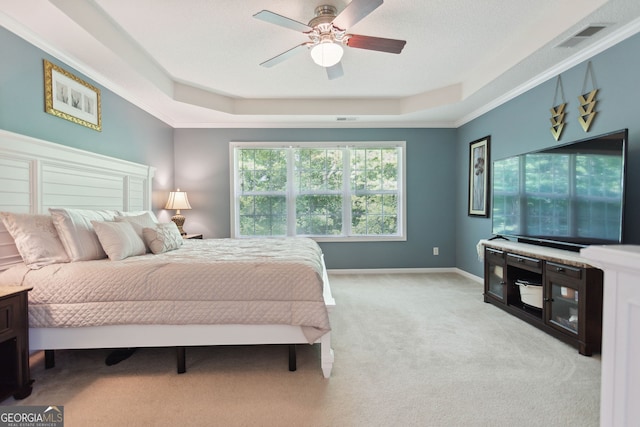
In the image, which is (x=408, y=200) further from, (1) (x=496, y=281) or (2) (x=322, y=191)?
(1) (x=496, y=281)

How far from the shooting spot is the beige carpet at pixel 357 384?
1.66 m

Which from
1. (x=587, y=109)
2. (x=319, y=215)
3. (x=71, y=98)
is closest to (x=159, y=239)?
(x=71, y=98)

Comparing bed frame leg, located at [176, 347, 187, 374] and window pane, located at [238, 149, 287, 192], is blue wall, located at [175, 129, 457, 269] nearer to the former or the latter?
window pane, located at [238, 149, 287, 192]

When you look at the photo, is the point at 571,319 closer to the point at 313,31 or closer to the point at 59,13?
the point at 313,31

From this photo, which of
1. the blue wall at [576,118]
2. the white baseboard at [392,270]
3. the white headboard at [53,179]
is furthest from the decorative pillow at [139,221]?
the blue wall at [576,118]

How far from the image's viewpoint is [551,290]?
104 inches

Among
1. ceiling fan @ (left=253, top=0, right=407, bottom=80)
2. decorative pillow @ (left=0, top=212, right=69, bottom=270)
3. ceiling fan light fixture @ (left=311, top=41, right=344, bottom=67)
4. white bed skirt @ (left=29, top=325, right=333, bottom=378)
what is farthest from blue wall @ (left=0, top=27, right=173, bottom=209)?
ceiling fan light fixture @ (left=311, top=41, right=344, bottom=67)

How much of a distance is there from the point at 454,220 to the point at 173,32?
14.4ft

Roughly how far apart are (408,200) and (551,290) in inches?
102

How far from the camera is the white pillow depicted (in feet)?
7.54

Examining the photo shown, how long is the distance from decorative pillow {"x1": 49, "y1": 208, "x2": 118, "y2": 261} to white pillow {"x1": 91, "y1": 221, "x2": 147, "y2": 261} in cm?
5

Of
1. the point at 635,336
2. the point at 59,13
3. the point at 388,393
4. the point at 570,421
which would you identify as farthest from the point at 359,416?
the point at 59,13

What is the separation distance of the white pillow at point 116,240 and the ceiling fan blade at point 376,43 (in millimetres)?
2212

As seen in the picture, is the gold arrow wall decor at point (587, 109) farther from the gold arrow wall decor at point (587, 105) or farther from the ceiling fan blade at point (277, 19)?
the ceiling fan blade at point (277, 19)
